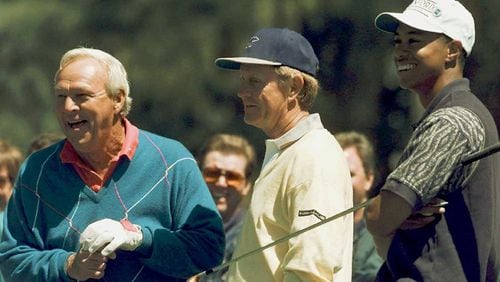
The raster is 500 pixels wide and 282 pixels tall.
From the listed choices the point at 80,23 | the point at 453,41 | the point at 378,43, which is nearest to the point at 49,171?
the point at 453,41

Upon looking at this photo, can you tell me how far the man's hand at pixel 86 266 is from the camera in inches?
259

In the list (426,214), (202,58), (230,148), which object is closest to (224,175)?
(230,148)

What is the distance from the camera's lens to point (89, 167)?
269 inches

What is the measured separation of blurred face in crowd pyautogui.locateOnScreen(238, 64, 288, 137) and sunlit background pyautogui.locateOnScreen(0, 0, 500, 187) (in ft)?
16.4

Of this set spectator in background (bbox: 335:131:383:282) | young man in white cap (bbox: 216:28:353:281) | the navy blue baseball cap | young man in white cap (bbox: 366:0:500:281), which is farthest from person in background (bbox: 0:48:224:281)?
spectator in background (bbox: 335:131:383:282)

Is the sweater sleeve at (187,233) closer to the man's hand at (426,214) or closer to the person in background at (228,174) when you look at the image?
the man's hand at (426,214)

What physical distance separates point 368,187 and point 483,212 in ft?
10.3

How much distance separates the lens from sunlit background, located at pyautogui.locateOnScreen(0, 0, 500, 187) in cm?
1203

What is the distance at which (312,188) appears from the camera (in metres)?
6.20

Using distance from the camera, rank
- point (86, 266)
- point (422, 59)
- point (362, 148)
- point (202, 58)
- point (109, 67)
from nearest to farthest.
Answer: point (422, 59)
point (86, 266)
point (109, 67)
point (362, 148)
point (202, 58)

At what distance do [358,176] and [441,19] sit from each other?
284 centimetres

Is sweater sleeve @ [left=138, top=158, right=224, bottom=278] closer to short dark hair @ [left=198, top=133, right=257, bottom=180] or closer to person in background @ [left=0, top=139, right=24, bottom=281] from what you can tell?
short dark hair @ [left=198, top=133, right=257, bottom=180]

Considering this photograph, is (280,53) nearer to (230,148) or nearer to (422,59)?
(422,59)

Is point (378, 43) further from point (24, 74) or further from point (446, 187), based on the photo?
point (446, 187)
